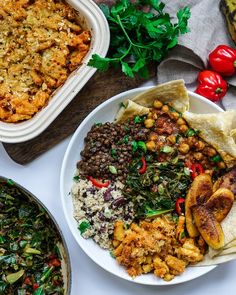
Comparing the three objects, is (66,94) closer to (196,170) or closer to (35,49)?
(35,49)

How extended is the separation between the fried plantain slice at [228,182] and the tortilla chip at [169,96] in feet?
1.87

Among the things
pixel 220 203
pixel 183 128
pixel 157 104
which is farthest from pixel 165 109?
pixel 220 203

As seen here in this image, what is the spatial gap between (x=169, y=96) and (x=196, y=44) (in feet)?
1.49

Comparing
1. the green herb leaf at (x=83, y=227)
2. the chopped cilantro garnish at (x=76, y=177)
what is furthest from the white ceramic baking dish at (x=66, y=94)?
the green herb leaf at (x=83, y=227)

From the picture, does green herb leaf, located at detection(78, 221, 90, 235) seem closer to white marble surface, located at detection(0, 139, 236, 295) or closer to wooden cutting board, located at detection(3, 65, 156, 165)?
white marble surface, located at detection(0, 139, 236, 295)

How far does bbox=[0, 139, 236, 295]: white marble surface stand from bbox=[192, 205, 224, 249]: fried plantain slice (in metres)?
0.48

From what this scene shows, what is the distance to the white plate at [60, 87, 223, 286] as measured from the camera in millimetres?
4043

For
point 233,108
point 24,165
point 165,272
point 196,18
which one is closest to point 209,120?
point 233,108

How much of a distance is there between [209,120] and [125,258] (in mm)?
1139

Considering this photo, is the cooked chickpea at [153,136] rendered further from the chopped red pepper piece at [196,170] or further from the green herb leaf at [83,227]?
the green herb leaf at [83,227]

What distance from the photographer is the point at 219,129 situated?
401 cm

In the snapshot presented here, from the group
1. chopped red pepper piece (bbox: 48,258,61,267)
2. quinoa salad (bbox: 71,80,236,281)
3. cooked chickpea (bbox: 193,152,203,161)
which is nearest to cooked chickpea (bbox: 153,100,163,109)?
quinoa salad (bbox: 71,80,236,281)

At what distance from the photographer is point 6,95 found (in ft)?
13.0

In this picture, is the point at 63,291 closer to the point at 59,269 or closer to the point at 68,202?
the point at 59,269
